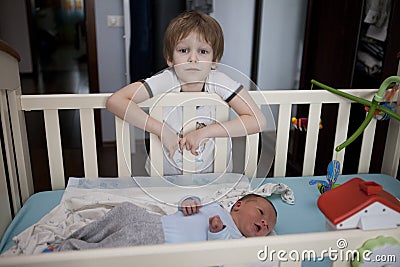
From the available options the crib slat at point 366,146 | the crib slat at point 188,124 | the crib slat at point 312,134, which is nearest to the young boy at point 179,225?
the crib slat at point 188,124

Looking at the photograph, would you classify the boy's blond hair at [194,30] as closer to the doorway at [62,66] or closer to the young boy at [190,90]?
the young boy at [190,90]

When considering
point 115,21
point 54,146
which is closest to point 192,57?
point 54,146

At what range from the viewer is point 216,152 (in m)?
1.33

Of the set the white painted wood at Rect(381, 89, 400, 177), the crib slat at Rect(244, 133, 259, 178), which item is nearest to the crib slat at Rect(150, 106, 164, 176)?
the crib slat at Rect(244, 133, 259, 178)

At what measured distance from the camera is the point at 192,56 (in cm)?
116

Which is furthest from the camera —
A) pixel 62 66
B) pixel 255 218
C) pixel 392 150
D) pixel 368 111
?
pixel 62 66

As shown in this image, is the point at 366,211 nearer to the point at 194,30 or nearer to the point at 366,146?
the point at 194,30

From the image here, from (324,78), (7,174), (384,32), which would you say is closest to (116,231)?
(7,174)

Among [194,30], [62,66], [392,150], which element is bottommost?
[62,66]

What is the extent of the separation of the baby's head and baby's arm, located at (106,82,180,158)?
27 centimetres

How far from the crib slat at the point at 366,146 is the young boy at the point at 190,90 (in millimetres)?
408

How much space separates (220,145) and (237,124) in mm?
94

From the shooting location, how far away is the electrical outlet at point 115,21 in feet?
8.62

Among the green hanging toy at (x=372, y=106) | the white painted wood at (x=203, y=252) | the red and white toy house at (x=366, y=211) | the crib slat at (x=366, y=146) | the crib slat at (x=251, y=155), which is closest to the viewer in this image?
the white painted wood at (x=203, y=252)
